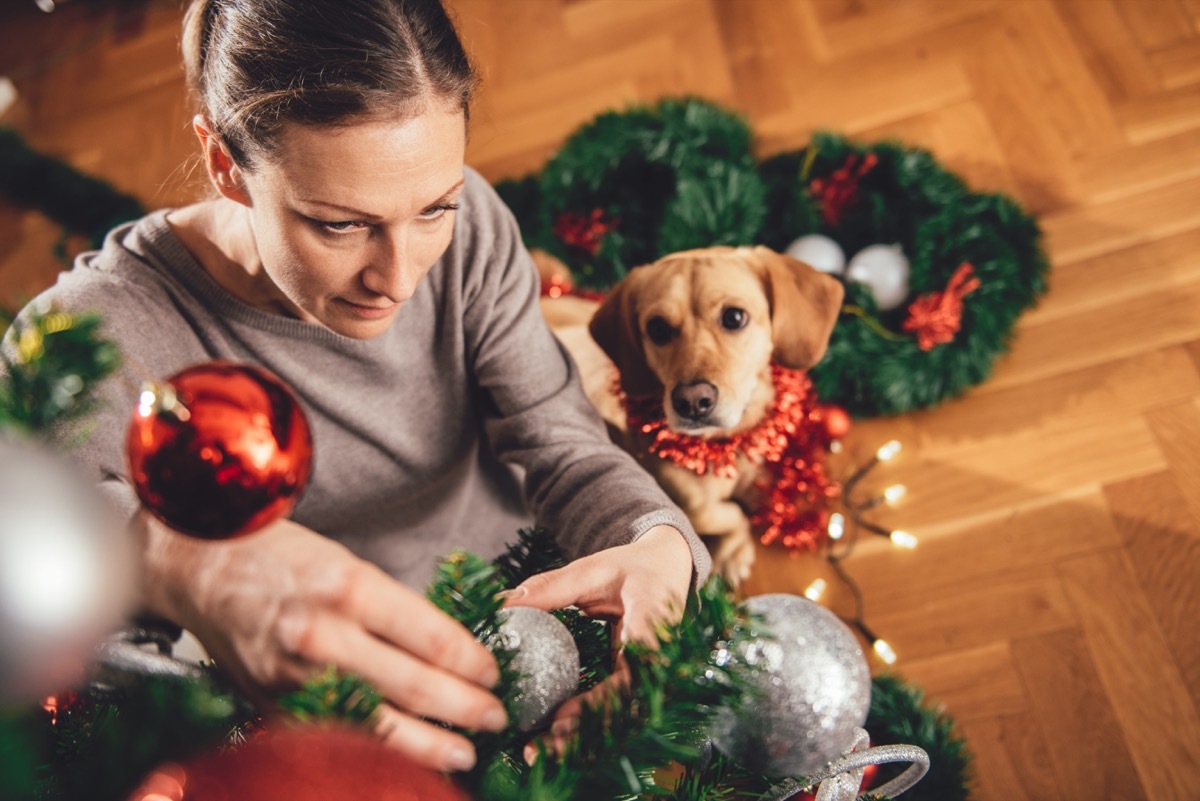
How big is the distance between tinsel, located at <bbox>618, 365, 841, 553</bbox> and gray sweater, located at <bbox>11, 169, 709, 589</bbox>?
0.35 metres

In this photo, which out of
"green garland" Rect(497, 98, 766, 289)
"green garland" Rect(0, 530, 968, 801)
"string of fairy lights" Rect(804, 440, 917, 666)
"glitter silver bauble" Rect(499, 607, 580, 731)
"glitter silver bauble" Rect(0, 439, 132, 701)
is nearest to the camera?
"glitter silver bauble" Rect(0, 439, 132, 701)

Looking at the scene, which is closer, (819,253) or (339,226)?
(339,226)

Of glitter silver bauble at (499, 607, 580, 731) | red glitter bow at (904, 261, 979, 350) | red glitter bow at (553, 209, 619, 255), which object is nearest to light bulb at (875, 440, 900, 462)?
red glitter bow at (904, 261, 979, 350)

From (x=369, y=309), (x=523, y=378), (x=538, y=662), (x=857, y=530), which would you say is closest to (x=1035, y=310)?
(x=857, y=530)

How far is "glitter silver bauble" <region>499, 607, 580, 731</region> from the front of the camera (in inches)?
20.5

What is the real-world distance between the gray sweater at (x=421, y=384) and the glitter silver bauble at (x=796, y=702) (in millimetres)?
190

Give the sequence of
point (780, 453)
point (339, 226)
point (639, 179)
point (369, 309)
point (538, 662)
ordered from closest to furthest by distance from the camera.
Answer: point (538, 662) < point (339, 226) < point (369, 309) < point (780, 453) < point (639, 179)

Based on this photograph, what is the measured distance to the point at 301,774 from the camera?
34 centimetres

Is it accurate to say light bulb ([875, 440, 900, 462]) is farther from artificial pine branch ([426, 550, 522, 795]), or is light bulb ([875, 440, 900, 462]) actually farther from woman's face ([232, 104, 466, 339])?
artificial pine branch ([426, 550, 522, 795])

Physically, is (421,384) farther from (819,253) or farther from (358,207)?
(819,253)

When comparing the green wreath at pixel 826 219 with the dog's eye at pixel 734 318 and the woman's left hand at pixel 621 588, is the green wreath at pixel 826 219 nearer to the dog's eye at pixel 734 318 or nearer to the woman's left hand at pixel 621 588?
the dog's eye at pixel 734 318

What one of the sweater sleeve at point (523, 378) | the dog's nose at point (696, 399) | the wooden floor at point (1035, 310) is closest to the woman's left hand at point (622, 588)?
the sweater sleeve at point (523, 378)

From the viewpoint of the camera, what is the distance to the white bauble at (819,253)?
173 cm

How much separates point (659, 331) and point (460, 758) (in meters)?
1.00
